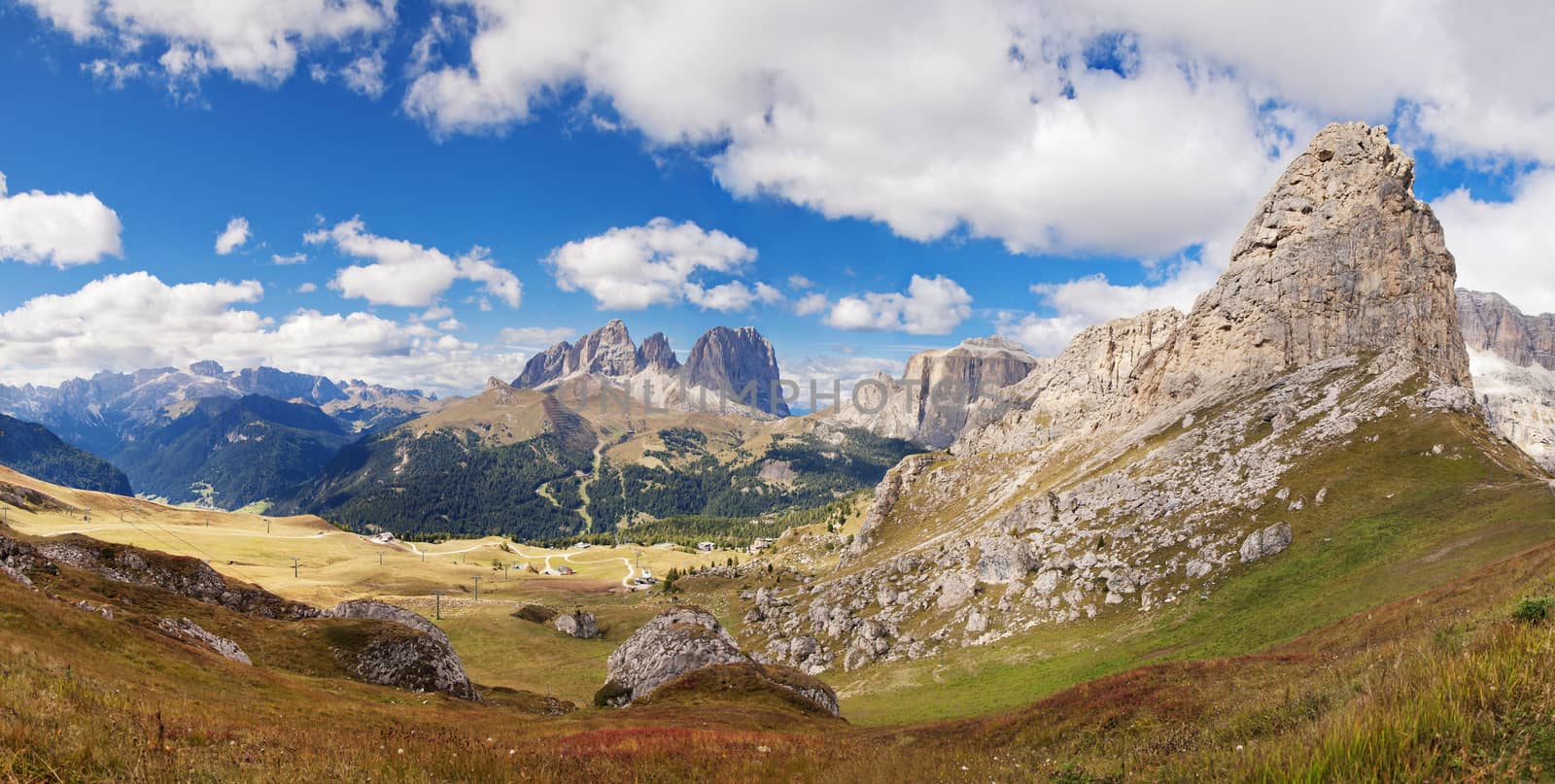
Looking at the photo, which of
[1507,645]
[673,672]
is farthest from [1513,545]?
[673,672]

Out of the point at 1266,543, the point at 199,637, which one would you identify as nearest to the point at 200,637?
the point at 199,637

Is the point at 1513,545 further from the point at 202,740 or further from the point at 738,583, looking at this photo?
the point at 738,583

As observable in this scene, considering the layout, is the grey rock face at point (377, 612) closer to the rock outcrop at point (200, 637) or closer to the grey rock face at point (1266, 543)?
the rock outcrop at point (200, 637)

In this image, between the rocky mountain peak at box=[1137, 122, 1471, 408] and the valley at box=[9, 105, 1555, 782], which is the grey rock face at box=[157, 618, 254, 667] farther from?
the rocky mountain peak at box=[1137, 122, 1471, 408]

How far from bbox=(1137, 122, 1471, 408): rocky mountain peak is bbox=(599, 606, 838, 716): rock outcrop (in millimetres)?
85755

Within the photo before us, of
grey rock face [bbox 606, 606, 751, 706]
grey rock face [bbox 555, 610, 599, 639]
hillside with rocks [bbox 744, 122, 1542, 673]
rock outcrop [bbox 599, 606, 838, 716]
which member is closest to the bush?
rock outcrop [bbox 599, 606, 838, 716]

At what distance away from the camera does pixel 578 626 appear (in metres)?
106

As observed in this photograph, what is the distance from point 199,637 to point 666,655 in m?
31.2

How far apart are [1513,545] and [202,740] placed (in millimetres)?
60624

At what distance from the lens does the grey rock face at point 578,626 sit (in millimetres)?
104375

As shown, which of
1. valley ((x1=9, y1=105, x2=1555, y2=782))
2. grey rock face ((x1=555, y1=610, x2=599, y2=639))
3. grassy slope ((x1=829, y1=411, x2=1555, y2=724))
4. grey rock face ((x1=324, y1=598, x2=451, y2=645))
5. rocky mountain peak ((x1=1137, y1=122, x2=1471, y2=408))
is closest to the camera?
valley ((x1=9, y1=105, x2=1555, y2=782))

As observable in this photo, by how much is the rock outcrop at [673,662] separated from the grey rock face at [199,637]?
84.3 feet

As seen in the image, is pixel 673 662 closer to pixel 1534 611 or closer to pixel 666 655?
pixel 666 655

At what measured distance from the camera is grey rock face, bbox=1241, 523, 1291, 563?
51.5 metres
